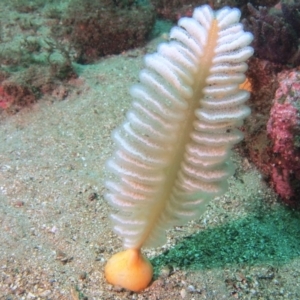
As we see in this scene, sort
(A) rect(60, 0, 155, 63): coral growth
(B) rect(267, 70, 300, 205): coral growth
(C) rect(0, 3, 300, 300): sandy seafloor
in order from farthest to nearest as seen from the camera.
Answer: (A) rect(60, 0, 155, 63): coral growth
(B) rect(267, 70, 300, 205): coral growth
(C) rect(0, 3, 300, 300): sandy seafloor

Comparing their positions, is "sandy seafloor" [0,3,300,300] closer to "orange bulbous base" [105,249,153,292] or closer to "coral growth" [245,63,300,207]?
"orange bulbous base" [105,249,153,292]

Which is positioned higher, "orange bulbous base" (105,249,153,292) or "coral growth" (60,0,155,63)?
"coral growth" (60,0,155,63)

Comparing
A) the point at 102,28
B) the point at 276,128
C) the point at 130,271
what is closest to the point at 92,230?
the point at 130,271

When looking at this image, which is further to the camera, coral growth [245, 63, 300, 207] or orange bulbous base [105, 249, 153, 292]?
coral growth [245, 63, 300, 207]

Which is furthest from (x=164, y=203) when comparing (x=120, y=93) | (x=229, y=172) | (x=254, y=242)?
(x=120, y=93)

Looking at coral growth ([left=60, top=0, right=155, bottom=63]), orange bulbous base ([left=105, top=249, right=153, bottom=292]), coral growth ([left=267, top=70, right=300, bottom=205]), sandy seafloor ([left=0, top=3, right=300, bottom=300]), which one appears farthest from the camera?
coral growth ([left=60, top=0, right=155, bottom=63])

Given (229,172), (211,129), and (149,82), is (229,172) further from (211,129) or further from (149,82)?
(149,82)

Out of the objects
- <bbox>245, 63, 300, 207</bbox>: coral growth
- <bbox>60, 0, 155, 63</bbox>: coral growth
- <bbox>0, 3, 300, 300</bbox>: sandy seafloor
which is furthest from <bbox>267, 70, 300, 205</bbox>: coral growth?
<bbox>60, 0, 155, 63</bbox>: coral growth
